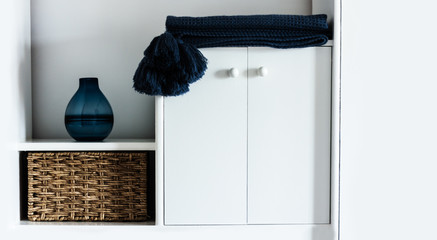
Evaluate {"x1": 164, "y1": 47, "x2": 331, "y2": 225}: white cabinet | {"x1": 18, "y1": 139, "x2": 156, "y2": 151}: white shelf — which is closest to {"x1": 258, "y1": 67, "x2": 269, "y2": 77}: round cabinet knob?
{"x1": 164, "y1": 47, "x2": 331, "y2": 225}: white cabinet

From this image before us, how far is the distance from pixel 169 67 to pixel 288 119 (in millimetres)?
379

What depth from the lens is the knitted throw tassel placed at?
1251 mm

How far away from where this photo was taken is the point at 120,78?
→ 64.6 inches

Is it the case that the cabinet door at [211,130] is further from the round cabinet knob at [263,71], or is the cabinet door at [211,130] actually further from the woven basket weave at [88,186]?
the woven basket weave at [88,186]

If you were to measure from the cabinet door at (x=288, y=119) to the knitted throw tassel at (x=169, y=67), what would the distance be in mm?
180

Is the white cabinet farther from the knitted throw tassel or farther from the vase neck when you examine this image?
the vase neck

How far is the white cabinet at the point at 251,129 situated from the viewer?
1332mm

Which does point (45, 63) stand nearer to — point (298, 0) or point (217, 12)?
point (217, 12)

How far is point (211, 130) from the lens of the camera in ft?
4.38

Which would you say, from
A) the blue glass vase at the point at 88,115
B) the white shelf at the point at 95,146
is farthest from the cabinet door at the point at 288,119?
the blue glass vase at the point at 88,115

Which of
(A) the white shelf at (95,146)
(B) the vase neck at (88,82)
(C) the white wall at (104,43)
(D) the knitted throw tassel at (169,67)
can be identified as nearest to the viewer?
(D) the knitted throw tassel at (169,67)

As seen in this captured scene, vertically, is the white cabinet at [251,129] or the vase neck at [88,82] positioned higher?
the vase neck at [88,82]
